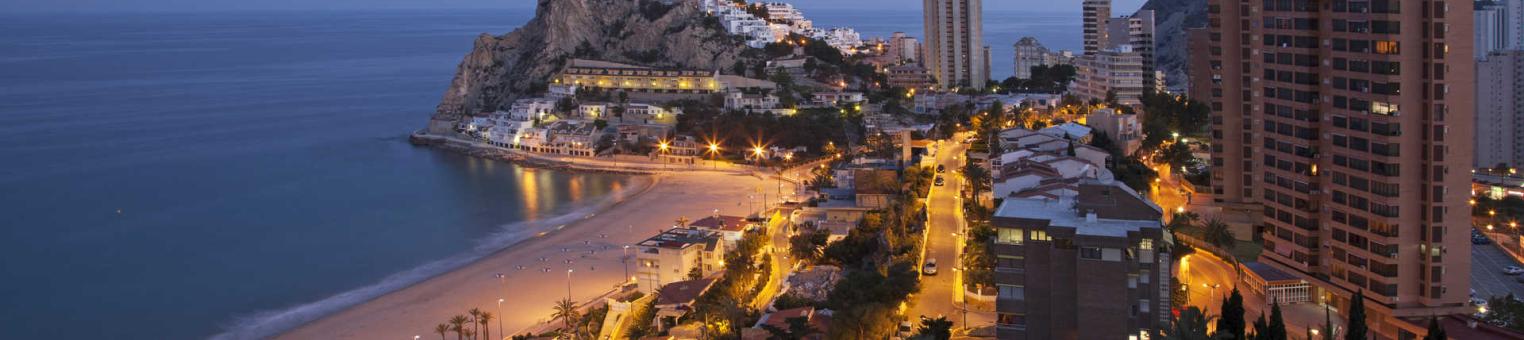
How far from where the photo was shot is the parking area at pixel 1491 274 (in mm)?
12141

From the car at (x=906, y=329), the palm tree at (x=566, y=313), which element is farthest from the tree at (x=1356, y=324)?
the palm tree at (x=566, y=313)

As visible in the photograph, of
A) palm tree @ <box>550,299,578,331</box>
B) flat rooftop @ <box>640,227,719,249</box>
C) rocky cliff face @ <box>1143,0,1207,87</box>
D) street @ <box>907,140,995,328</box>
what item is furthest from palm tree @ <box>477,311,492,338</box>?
rocky cliff face @ <box>1143,0,1207,87</box>

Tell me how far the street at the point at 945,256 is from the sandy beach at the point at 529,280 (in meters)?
4.16

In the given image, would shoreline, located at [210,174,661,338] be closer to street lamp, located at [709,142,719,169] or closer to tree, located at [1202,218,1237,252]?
street lamp, located at [709,142,719,169]

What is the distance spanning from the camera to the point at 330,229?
21.3m

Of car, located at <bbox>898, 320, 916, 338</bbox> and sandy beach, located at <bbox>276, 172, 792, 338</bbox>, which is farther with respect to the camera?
sandy beach, located at <bbox>276, 172, 792, 338</bbox>

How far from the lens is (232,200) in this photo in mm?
24625

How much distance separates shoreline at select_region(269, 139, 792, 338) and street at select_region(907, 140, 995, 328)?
4122 millimetres

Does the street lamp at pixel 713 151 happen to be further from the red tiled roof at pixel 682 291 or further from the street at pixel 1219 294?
the street at pixel 1219 294

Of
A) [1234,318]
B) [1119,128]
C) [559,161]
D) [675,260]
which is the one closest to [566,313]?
[675,260]

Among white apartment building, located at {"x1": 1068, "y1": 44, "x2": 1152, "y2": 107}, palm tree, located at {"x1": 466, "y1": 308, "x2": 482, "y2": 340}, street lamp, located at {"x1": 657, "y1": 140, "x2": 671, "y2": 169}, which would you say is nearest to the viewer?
palm tree, located at {"x1": 466, "y1": 308, "x2": 482, "y2": 340}

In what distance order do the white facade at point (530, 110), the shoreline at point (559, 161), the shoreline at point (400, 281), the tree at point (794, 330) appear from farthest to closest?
the white facade at point (530, 110)
the shoreline at point (559, 161)
the shoreline at point (400, 281)
the tree at point (794, 330)

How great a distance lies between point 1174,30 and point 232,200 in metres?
29.4

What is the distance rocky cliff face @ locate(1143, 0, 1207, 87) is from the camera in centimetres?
3825
